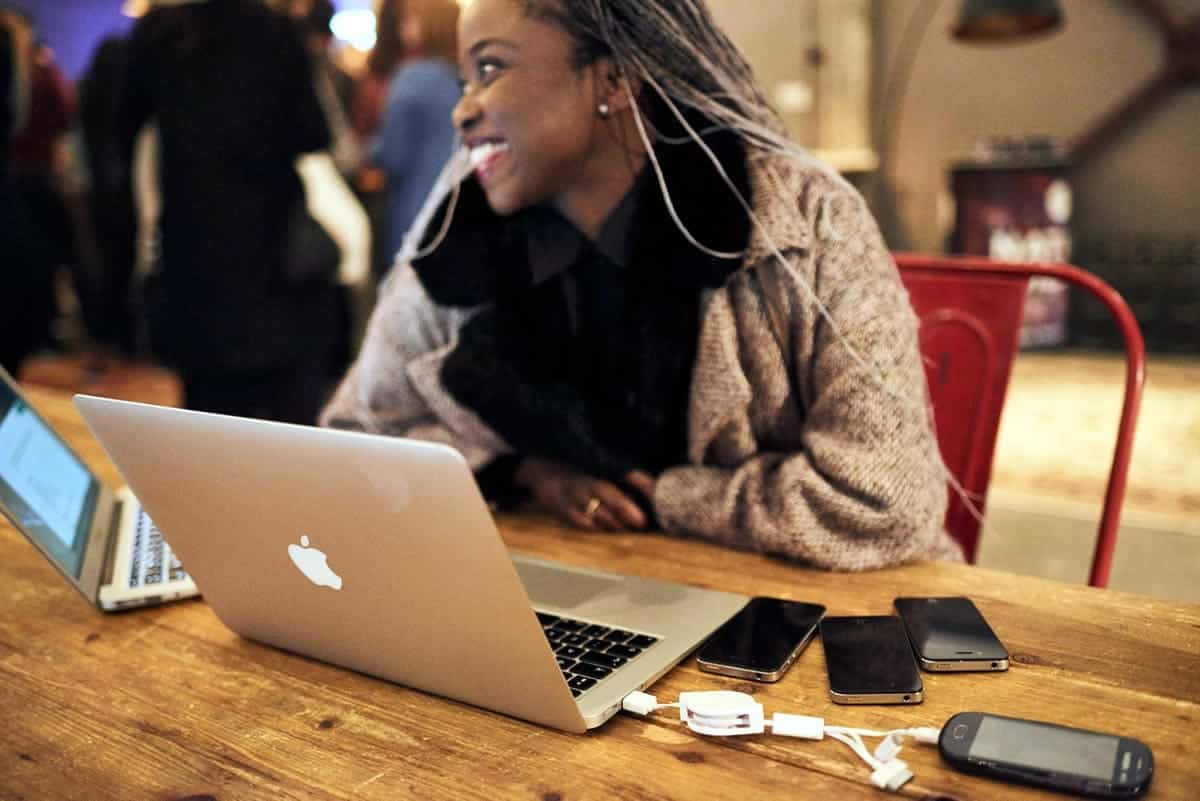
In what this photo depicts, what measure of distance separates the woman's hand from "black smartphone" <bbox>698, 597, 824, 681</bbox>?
260mm

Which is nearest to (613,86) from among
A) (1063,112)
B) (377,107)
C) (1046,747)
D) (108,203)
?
(1046,747)

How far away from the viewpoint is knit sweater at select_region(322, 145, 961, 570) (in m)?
1.00

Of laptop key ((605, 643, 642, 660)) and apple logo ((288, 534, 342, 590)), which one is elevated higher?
apple logo ((288, 534, 342, 590))

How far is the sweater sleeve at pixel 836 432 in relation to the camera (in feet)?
3.27

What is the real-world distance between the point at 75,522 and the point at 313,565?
1.54 feet

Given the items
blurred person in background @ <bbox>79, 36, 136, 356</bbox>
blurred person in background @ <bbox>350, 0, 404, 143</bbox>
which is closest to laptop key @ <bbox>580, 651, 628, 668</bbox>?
blurred person in background @ <bbox>79, 36, 136, 356</bbox>

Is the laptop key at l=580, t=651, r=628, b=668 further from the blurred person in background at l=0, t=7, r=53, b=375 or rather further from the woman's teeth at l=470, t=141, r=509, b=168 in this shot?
the blurred person in background at l=0, t=7, r=53, b=375

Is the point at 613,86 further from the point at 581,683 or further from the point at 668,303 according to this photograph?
the point at 581,683

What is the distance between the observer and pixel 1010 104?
5355 mm

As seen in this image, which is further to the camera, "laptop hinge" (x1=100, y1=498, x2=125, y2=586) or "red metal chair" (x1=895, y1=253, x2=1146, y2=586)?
"red metal chair" (x1=895, y1=253, x2=1146, y2=586)

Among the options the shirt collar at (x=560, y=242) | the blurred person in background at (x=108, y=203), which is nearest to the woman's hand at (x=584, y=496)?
the shirt collar at (x=560, y=242)

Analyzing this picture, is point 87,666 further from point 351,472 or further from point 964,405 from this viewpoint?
point 964,405

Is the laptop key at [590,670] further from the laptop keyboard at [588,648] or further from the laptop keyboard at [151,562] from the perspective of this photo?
the laptop keyboard at [151,562]

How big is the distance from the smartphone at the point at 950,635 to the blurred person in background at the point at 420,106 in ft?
7.29
